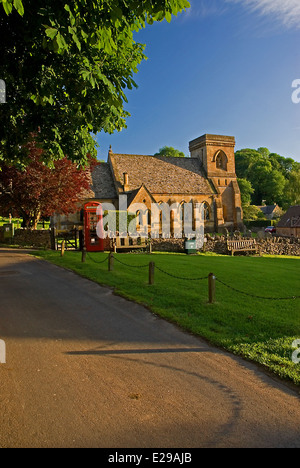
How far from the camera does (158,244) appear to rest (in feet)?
82.2

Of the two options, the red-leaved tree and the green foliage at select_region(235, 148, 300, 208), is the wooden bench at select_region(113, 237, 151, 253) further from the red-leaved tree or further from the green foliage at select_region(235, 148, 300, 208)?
the green foliage at select_region(235, 148, 300, 208)

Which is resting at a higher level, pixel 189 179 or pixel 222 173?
pixel 222 173

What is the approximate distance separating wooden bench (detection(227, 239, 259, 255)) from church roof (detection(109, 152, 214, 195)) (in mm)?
17660

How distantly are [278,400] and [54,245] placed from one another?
70.0 ft

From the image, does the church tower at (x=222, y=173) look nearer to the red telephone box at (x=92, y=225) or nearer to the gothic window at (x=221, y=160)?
the gothic window at (x=221, y=160)

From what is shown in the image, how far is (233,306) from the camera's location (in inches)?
339

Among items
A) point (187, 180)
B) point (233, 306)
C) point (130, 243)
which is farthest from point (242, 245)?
point (187, 180)

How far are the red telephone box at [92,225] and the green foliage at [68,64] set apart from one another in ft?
30.0

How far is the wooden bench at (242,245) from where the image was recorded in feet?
83.6

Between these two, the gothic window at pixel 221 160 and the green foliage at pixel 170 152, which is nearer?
the gothic window at pixel 221 160

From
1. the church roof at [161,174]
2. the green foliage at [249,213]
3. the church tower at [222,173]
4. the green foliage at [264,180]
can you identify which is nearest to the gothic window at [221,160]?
the church tower at [222,173]

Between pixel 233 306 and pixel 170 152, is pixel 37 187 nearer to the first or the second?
pixel 233 306

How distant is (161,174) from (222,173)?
1030 cm
